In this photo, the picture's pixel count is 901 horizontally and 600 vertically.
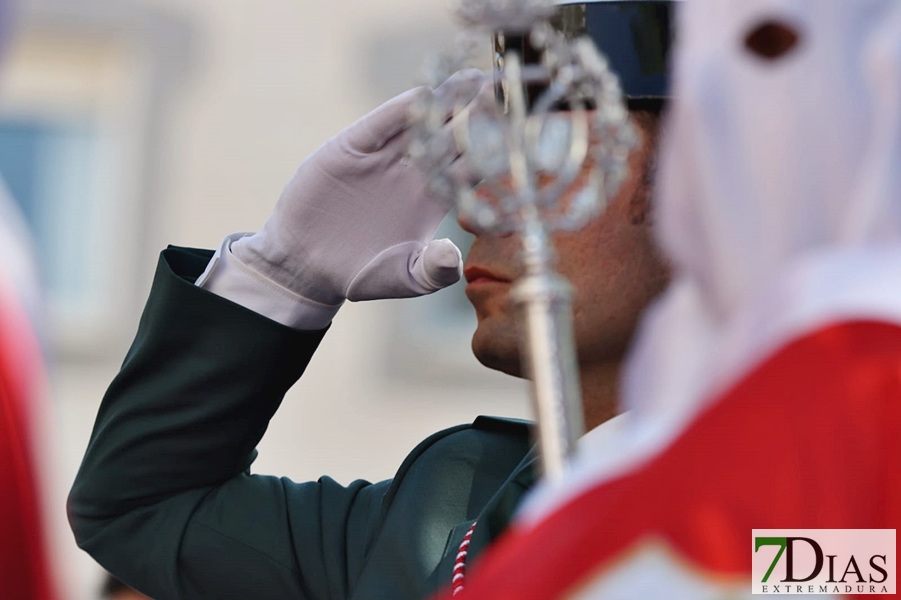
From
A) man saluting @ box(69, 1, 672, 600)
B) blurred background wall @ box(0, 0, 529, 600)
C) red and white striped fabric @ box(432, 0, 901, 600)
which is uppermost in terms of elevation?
blurred background wall @ box(0, 0, 529, 600)

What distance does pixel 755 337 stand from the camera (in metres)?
0.79

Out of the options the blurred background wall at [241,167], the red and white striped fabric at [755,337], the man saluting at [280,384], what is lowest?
the red and white striped fabric at [755,337]

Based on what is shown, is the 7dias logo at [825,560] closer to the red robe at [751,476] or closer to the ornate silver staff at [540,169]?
the red robe at [751,476]

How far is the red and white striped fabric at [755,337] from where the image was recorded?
2.48 feet

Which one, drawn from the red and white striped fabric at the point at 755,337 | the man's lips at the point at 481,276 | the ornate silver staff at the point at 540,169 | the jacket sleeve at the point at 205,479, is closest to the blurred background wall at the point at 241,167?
the jacket sleeve at the point at 205,479

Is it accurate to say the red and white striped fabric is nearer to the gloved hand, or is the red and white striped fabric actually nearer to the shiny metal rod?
the shiny metal rod

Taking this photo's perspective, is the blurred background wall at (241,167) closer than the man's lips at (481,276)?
No

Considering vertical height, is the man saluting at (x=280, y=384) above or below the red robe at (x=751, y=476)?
above

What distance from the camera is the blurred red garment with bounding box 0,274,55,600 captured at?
81 centimetres

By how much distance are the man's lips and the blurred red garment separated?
0.91 meters

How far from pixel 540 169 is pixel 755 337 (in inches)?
7.5

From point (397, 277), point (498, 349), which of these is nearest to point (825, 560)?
point (498, 349)

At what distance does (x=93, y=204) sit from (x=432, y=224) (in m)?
3.48

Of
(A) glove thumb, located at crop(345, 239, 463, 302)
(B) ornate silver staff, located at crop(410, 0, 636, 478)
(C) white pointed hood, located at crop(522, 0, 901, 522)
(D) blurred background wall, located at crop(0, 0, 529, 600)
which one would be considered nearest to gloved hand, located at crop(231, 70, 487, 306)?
(A) glove thumb, located at crop(345, 239, 463, 302)
